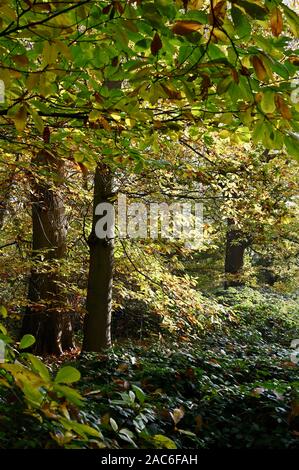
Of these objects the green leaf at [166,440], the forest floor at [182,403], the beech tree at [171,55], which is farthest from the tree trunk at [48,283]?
the green leaf at [166,440]

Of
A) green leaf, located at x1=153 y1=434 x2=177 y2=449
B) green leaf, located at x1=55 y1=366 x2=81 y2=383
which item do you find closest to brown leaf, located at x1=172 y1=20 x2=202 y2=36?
green leaf, located at x1=55 y1=366 x2=81 y2=383

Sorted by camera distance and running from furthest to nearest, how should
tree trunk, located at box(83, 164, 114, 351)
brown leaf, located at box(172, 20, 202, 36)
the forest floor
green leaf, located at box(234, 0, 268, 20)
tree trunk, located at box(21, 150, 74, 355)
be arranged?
tree trunk, located at box(21, 150, 74, 355), tree trunk, located at box(83, 164, 114, 351), the forest floor, brown leaf, located at box(172, 20, 202, 36), green leaf, located at box(234, 0, 268, 20)

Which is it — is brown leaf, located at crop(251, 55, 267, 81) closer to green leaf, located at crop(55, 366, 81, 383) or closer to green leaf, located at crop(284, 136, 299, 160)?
green leaf, located at crop(284, 136, 299, 160)

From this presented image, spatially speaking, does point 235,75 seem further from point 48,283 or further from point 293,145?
point 48,283

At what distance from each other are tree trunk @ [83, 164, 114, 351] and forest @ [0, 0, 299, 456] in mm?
33

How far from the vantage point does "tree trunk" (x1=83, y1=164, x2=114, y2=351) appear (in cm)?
686

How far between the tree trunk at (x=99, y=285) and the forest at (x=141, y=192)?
3cm

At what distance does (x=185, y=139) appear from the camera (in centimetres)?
584

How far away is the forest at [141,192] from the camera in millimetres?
1554

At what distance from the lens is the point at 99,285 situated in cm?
702

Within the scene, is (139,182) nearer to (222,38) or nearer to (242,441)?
(242,441)

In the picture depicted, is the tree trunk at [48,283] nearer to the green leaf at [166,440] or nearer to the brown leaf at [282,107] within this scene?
the green leaf at [166,440]

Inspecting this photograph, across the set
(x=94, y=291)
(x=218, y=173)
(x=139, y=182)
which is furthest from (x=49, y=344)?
(x=218, y=173)
